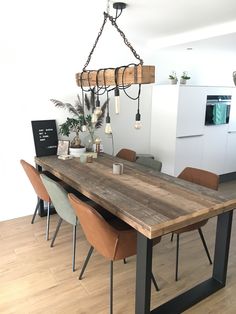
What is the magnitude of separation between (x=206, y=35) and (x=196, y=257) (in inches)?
97.0

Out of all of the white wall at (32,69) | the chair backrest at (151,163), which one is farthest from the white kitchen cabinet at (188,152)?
the white wall at (32,69)

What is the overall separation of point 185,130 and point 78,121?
1737 mm

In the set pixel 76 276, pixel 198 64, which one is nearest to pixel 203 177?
pixel 76 276

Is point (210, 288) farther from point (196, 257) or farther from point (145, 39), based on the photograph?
point (145, 39)

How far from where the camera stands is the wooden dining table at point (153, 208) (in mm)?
1671

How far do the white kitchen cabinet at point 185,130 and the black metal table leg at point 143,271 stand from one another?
2.66 meters

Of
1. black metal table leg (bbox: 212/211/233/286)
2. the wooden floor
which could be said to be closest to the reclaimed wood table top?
black metal table leg (bbox: 212/211/233/286)

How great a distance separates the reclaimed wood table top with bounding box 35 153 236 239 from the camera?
1.66 m

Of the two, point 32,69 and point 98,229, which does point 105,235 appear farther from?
point 32,69

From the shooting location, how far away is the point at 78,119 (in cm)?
337

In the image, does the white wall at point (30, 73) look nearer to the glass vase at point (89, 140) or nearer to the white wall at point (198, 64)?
the glass vase at point (89, 140)

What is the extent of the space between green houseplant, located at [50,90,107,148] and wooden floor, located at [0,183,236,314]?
1172mm

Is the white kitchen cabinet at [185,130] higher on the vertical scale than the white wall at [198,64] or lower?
lower

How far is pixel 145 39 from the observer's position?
12.6ft
